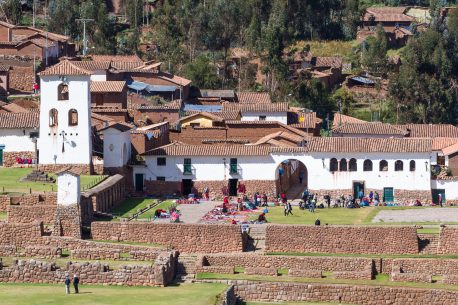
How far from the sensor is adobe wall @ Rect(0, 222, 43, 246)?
216ft

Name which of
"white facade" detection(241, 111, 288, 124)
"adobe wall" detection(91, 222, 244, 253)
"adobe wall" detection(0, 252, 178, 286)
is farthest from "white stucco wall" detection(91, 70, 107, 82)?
"adobe wall" detection(0, 252, 178, 286)

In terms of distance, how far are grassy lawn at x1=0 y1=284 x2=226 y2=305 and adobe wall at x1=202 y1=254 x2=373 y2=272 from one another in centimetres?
412

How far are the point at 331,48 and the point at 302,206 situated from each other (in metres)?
53.9

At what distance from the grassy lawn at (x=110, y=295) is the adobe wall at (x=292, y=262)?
4.12 metres

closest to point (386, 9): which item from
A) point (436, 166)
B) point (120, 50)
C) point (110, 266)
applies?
point (120, 50)

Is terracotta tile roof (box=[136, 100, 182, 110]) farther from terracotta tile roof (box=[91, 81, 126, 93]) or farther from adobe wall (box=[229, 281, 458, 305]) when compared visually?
adobe wall (box=[229, 281, 458, 305])

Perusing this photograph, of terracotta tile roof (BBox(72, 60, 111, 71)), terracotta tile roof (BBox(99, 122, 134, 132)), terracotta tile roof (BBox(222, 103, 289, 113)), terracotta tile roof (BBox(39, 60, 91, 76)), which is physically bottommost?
terracotta tile roof (BBox(222, 103, 289, 113))

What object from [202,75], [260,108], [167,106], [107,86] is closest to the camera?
[260,108]

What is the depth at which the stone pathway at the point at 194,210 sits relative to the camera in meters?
70.1

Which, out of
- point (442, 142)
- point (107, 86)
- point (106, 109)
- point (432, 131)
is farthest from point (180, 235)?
point (432, 131)

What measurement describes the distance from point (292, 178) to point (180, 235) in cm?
1649

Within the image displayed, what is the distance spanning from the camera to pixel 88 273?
59500 mm

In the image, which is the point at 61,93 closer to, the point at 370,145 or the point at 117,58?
the point at 370,145

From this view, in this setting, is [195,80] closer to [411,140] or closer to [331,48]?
[331,48]
